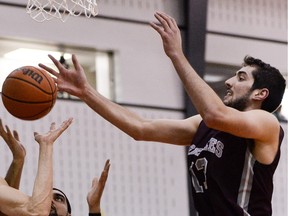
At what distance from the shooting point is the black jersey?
4816 mm

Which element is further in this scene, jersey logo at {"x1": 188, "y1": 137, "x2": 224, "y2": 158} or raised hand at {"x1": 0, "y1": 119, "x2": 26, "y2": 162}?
raised hand at {"x1": 0, "y1": 119, "x2": 26, "y2": 162}

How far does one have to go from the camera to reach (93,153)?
355 inches

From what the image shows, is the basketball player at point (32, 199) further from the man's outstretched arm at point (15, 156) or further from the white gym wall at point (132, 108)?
the white gym wall at point (132, 108)

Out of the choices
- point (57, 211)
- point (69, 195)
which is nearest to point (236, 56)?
point (69, 195)

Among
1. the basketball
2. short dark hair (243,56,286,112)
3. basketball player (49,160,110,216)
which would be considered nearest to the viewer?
short dark hair (243,56,286,112)

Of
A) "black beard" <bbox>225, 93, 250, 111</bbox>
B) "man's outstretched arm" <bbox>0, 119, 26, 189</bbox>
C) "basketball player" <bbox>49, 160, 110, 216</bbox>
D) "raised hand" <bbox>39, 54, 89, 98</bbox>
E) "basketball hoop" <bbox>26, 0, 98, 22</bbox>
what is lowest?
"basketball player" <bbox>49, 160, 110, 216</bbox>

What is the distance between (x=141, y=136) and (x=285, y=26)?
18.7ft

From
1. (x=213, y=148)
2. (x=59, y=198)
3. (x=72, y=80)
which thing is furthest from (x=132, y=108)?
(x=213, y=148)

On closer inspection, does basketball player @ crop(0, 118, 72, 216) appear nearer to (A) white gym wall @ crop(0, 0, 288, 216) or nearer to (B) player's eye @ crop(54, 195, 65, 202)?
(B) player's eye @ crop(54, 195, 65, 202)

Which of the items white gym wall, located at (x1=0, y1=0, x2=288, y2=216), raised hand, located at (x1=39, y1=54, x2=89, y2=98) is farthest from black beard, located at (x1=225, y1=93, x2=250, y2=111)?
white gym wall, located at (x1=0, y1=0, x2=288, y2=216)

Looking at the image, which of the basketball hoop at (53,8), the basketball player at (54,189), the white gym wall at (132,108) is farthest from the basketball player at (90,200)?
the white gym wall at (132,108)

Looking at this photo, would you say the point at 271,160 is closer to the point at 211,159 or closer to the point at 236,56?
the point at 211,159

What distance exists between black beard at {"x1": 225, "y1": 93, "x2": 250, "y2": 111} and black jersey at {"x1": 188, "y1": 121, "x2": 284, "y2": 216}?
209mm

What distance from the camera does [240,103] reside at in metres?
5.07
